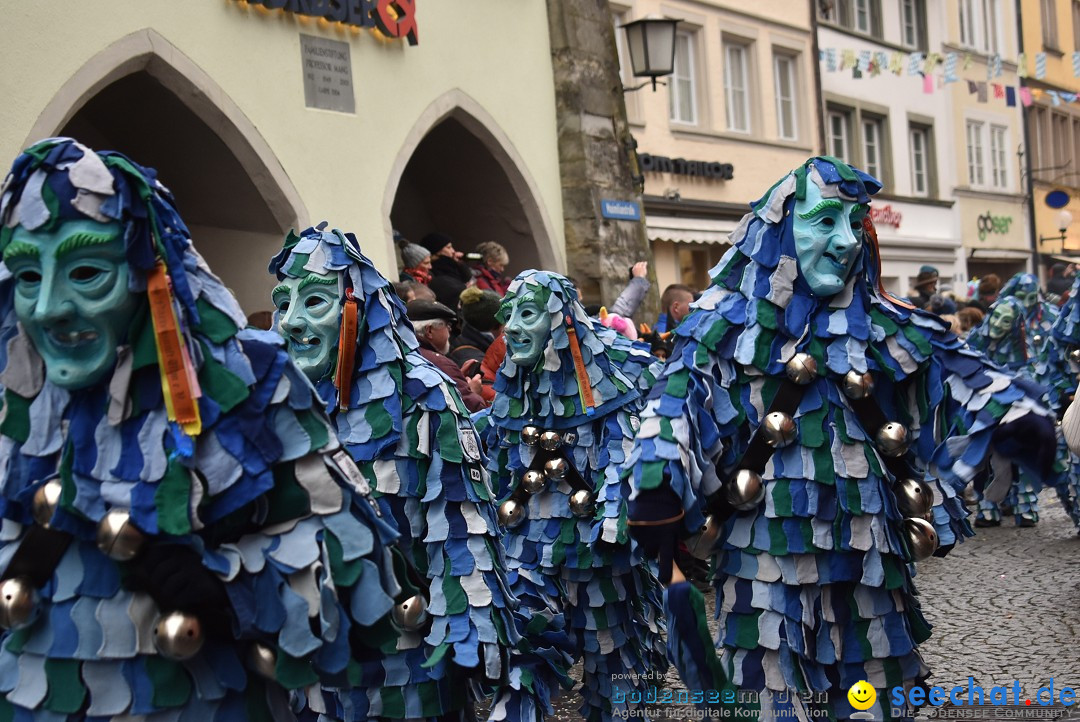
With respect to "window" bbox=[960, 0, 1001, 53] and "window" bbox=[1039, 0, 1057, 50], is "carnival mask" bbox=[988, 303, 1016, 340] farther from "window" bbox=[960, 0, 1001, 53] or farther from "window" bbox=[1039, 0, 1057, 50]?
"window" bbox=[1039, 0, 1057, 50]

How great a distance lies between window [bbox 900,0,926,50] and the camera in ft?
88.7

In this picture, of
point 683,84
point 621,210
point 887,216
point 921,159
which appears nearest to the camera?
point 621,210

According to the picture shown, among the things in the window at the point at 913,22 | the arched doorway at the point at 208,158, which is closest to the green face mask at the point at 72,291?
the arched doorway at the point at 208,158

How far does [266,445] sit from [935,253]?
26.2 metres

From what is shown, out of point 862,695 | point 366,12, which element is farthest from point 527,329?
point 366,12

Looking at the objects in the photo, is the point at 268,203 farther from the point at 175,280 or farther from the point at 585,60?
the point at 175,280

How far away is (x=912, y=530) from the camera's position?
14.5 feet

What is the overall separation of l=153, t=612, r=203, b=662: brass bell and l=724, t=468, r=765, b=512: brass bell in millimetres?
2016

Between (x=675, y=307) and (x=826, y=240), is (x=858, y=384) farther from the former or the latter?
(x=675, y=307)

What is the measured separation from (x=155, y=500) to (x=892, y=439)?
2.49m

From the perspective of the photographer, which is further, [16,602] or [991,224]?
[991,224]

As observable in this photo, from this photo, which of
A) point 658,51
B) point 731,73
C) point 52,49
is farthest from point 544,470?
point 731,73

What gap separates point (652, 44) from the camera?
13.9 metres

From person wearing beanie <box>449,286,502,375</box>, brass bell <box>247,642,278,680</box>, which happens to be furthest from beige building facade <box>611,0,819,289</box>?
brass bell <box>247,642,278,680</box>
